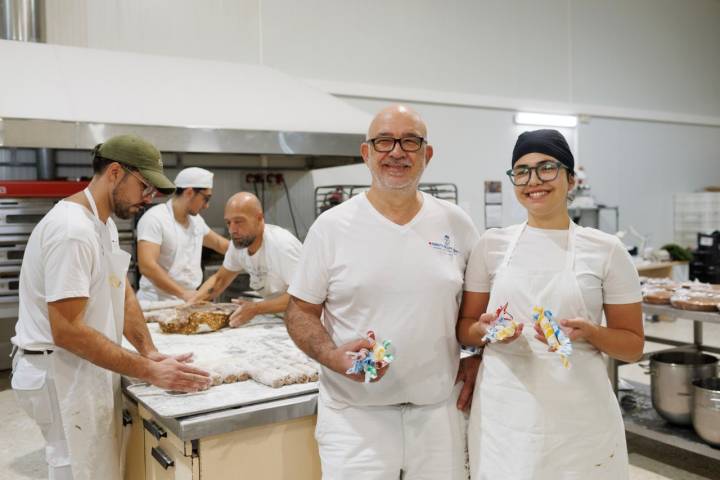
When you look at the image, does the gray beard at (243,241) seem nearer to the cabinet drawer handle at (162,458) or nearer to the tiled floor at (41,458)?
the cabinet drawer handle at (162,458)

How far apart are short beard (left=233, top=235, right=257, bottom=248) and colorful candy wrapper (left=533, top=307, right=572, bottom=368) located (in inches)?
69.1

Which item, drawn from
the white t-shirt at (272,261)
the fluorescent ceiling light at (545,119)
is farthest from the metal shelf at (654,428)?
the fluorescent ceiling light at (545,119)

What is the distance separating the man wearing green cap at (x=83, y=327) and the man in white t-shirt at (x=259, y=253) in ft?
2.83

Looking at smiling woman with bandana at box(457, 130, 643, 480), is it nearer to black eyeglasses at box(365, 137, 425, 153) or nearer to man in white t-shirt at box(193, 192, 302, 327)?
black eyeglasses at box(365, 137, 425, 153)

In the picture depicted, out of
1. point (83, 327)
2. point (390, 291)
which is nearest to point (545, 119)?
point (390, 291)

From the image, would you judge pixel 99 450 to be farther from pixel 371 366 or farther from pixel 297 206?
pixel 297 206

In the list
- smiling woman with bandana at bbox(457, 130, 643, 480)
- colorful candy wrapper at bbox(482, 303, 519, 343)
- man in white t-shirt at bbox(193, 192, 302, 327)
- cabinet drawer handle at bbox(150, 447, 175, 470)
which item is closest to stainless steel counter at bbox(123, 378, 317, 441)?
cabinet drawer handle at bbox(150, 447, 175, 470)

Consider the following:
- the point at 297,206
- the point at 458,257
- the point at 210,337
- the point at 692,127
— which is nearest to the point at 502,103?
the point at 297,206

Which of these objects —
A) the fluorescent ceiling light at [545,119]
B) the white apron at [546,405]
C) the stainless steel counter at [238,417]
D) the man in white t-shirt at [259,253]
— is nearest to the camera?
the white apron at [546,405]

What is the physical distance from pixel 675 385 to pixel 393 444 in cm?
230

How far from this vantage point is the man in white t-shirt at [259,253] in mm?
2879

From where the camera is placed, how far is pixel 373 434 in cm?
162

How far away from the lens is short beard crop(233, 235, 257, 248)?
2.94 metres

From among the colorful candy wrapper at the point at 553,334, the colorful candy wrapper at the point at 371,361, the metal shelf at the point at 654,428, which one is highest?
the colorful candy wrapper at the point at 553,334
